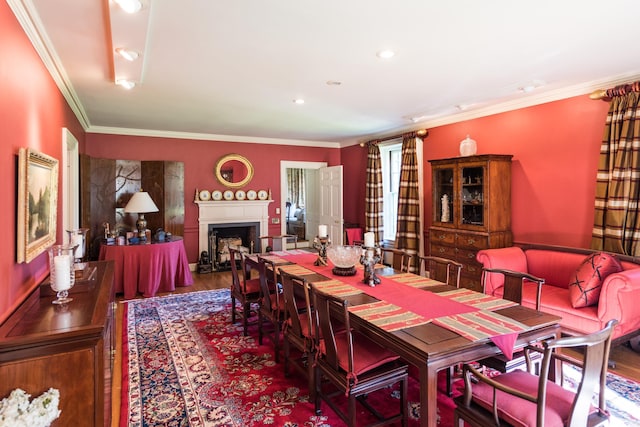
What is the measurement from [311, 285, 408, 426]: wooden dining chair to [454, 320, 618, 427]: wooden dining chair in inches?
17.3

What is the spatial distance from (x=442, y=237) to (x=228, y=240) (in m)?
4.02

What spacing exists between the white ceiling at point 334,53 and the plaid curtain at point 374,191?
5.37 ft

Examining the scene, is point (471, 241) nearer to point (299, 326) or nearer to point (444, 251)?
point (444, 251)

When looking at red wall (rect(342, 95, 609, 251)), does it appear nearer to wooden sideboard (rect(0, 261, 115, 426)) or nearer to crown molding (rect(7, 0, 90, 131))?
wooden sideboard (rect(0, 261, 115, 426))

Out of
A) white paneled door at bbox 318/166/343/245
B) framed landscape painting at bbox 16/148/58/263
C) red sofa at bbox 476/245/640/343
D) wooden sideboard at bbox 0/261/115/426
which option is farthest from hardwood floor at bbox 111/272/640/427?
white paneled door at bbox 318/166/343/245

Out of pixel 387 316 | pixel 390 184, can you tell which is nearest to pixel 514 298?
pixel 387 316

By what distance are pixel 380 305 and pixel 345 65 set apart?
6.79 feet

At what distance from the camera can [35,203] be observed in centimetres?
233

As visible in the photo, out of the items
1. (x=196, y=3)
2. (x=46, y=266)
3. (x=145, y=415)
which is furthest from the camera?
(x=46, y=266)

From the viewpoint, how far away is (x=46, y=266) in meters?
2.86

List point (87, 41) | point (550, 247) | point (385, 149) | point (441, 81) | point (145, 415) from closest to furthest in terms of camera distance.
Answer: point (145, 415), point (87, 41), point (441, 81), point (550, 247), point (385, 149)

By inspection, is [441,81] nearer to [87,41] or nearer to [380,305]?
[380,305]

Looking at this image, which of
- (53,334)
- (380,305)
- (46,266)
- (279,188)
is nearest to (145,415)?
(53,334)

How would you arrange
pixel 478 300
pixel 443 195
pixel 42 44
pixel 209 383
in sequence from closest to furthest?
pixel 478 300 → pixel 42 44 → pixel 209 383 → pixel 443 195
